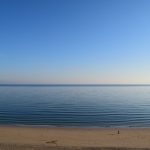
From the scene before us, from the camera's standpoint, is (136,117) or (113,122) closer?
(113,122)

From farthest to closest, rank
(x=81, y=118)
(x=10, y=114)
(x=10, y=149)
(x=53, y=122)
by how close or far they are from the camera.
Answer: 1. (x=10, y=114)
2. (x=81, y=118)
3. (x=53, y=122)
4. (x=10, y=149)

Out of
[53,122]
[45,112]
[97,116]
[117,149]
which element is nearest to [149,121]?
[97,116]

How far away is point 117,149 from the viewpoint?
17.8 m

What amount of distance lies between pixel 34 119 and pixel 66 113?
923 centimetres

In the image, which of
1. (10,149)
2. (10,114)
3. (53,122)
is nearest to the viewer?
(10,149)

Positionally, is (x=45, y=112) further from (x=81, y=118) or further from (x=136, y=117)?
(x=136, y=117)

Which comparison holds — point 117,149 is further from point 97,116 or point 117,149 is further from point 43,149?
point 97,116

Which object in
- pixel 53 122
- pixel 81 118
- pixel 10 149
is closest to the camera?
pixel 10 149

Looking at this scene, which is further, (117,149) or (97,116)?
(97,116)

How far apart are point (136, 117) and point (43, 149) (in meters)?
39.8

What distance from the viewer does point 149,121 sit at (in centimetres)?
5016

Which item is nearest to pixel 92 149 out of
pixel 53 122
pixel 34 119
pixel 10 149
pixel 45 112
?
pixel 10 149

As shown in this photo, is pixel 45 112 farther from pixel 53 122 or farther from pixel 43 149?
pixel 43 149

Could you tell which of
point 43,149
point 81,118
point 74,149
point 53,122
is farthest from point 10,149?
point 81,118
